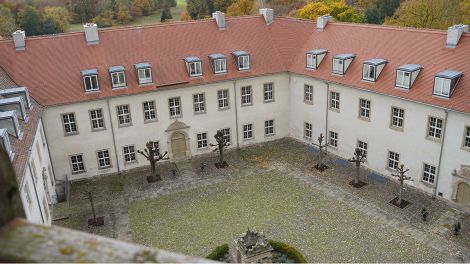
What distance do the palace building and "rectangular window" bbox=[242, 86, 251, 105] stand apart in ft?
0.45

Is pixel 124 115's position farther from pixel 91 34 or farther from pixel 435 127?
pixel 435 127

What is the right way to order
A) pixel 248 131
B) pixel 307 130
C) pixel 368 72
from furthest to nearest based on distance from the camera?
pixel 248 131 → pixel 307 130 → pixel 368 72

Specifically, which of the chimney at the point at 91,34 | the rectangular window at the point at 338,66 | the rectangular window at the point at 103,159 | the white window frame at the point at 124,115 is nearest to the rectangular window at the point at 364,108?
the rectangular window at the point at 338,66

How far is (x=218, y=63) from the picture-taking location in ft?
116

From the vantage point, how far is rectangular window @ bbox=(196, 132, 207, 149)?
36834mm

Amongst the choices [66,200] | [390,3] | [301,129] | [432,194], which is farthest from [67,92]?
[390,3]

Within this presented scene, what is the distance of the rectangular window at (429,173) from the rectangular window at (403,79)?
563 cm

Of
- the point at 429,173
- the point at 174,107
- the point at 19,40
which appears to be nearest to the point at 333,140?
the point at 429,173

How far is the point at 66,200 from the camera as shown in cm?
3061

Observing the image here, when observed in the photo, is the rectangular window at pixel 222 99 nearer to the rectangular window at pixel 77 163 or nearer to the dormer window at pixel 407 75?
the rectangular window at pixel 77 163

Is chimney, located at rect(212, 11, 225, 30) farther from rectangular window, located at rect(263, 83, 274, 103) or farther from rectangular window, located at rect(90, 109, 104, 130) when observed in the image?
rectangular window, located at rect(90, 109, 104, 130)

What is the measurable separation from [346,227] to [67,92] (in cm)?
2209

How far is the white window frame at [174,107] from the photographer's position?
3462cm

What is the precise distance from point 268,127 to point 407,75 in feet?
45.7
